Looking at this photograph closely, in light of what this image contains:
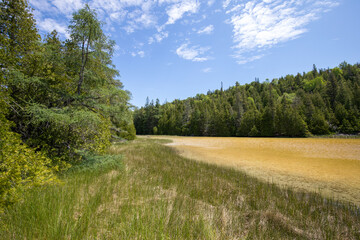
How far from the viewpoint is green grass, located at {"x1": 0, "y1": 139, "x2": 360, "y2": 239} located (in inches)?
87.7

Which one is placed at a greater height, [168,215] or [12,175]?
[12,175]

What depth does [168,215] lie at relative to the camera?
112 inches

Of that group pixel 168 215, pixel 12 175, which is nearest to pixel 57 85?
pixel 12 175

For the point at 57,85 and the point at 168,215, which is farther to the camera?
the point at 57,85

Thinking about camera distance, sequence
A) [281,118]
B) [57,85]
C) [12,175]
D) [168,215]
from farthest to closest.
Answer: [281,118] → [57,85] → [168,215] → [12,175]

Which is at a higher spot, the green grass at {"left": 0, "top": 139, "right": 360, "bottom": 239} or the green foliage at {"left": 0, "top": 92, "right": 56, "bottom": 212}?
the green foliage at {"left": 0, "top": 92, "right": 56, "bottom": 212}

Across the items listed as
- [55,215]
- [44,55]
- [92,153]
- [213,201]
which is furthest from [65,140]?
[213,201]

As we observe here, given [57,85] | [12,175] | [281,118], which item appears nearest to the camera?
[12,175]

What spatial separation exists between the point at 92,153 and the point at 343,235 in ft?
26.9

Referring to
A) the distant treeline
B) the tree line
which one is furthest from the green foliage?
the distant treeline

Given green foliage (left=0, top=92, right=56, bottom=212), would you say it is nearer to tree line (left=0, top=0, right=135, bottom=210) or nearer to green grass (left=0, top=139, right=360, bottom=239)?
green grass (left=0, top=139, right=360, bottom=239)

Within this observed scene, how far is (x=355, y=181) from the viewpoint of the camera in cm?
666

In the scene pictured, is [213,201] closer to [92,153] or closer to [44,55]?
[92,153]

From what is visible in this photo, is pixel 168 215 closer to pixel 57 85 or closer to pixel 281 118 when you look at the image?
pixel 57 85
